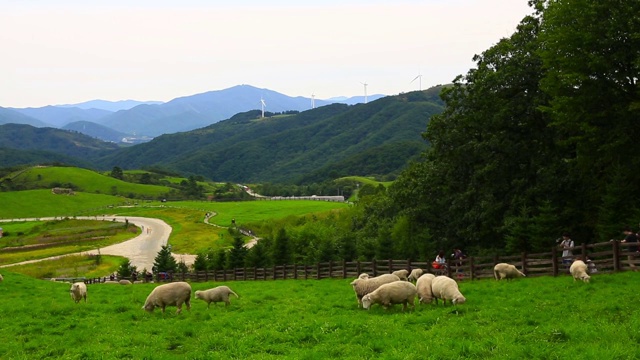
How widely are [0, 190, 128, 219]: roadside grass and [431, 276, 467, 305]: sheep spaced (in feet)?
575

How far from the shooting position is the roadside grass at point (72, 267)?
242ft

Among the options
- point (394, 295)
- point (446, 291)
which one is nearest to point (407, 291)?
point (394, 295)

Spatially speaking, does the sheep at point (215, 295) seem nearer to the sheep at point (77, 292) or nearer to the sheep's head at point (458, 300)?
the sheep at point (77, 292)

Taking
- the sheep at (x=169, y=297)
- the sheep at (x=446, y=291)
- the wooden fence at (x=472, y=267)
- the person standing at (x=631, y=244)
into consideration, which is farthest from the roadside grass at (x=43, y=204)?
the person standing at (x=631, y=244)

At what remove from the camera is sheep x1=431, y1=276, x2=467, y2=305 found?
55.6 ft

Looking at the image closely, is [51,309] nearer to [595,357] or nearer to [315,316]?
[315,316]

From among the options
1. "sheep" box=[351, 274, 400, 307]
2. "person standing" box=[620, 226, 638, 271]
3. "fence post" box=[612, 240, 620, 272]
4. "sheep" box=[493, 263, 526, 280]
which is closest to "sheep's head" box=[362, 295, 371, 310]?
"sheep" box=[351, 274, 400, 307]

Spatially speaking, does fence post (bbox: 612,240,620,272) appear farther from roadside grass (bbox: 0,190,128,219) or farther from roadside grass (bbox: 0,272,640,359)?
roadside grass (bbox: 0,190,128,219)

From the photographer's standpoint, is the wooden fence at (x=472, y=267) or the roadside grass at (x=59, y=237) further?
the roadside grass at (x=59, y=237)

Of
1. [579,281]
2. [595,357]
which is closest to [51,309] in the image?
[595,357]

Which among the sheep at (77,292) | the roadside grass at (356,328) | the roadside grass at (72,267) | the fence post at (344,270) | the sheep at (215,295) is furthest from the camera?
the roadside grass at (72,267)

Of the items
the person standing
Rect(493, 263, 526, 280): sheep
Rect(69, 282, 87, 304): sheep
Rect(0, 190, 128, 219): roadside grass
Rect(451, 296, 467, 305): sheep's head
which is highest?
the person standing

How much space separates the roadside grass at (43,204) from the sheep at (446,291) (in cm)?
17532

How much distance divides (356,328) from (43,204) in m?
198
